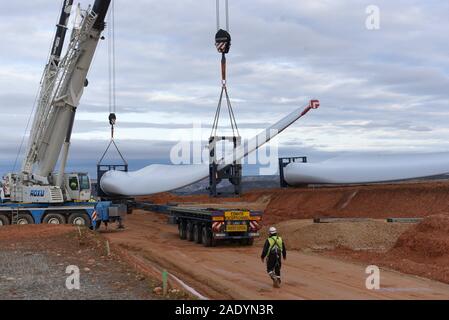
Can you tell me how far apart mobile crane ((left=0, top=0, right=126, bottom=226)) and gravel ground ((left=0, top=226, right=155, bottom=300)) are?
6048mm

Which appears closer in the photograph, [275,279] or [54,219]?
[275,279]

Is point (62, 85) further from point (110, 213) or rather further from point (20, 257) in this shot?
point (20, 257)

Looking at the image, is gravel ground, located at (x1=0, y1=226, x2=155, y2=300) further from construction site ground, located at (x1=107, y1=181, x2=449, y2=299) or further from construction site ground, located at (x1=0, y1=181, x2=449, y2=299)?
construction site ground, located at (x1=107, y1=181, x2=449, y2=299)

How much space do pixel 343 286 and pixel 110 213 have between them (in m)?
19.4

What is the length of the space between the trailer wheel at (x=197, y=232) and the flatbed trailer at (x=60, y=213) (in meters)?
6.86

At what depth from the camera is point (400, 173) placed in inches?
1795

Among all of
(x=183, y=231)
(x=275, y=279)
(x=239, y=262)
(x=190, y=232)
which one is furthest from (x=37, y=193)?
(x=275, y=279)

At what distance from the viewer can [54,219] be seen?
3094 cm

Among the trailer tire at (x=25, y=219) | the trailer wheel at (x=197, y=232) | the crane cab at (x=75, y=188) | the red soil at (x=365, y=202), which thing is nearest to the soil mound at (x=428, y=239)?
the trailer wheel at (x=197, y=232)

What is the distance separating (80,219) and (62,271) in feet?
51.9

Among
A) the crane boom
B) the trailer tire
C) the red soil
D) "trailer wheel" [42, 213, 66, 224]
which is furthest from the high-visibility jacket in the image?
the red soil

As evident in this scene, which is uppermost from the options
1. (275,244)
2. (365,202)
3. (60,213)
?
Answer: (60,213)

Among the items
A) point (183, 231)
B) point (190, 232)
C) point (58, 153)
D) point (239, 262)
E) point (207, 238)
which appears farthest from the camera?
point (58, 153)

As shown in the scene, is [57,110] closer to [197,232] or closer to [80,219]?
[80,219]
